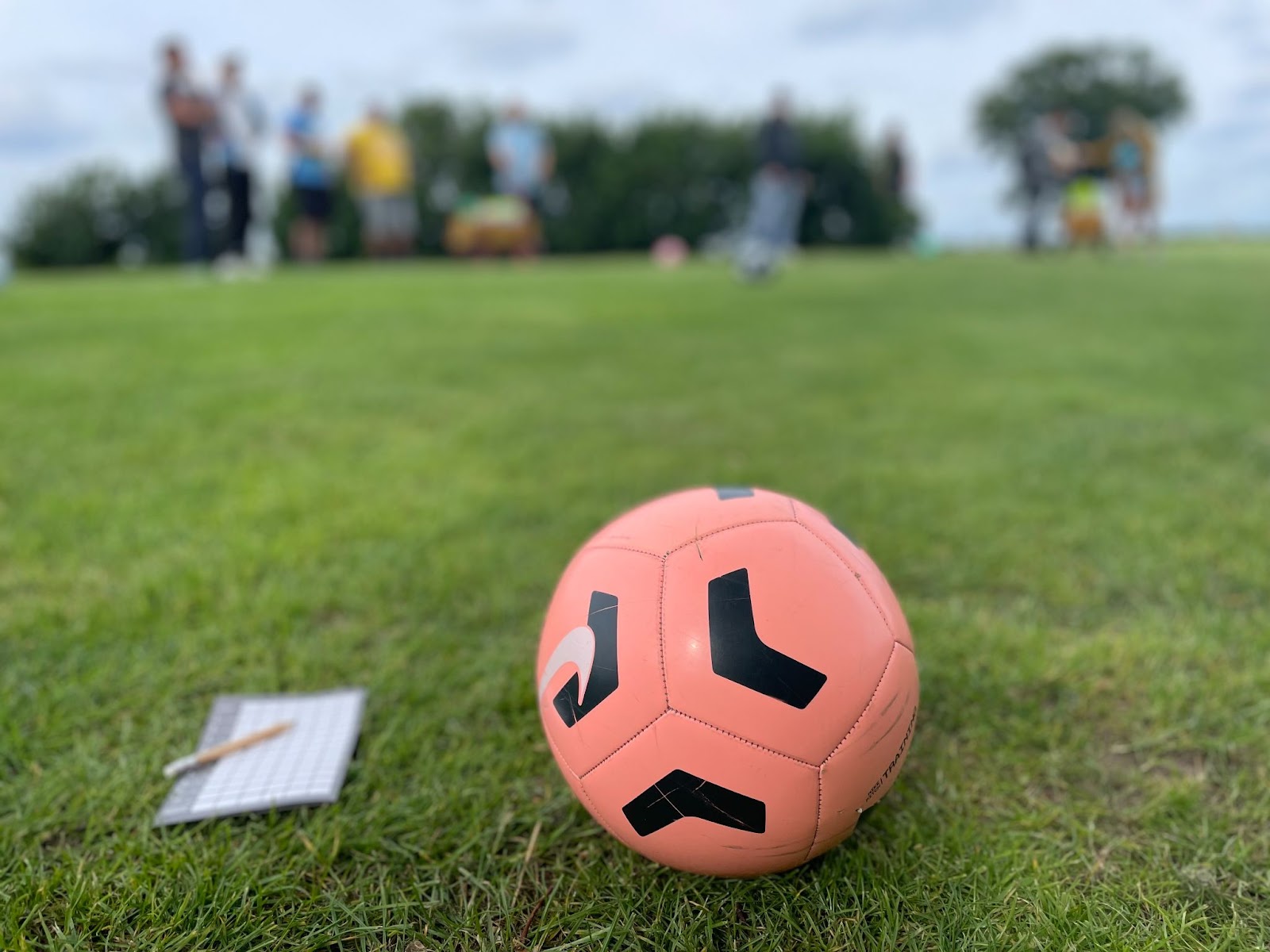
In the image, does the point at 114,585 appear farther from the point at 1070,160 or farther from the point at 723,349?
the point at 1070,160

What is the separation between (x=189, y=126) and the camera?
11.1 metres

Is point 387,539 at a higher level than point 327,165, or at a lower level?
lower

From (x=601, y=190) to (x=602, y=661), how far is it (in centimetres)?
3094

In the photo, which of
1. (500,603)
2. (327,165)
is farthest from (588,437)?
(327,165)

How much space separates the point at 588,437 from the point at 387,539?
1588mm

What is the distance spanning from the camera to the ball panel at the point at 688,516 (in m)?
1.75

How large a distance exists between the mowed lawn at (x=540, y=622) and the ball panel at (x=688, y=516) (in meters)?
0.65

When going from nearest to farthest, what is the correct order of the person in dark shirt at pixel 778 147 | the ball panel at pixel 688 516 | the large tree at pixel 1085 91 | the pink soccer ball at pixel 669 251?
the ball panel at pixel 688 516
the person in dark shirt at pixel 778 147
the pink soccer ball at pixel 669 251
the large tree at pixel 1085 91

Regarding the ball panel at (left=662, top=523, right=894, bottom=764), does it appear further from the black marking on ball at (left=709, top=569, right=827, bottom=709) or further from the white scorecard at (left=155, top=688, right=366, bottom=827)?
the white scorecard at (left=155, top=688, right=366, bottom=827)

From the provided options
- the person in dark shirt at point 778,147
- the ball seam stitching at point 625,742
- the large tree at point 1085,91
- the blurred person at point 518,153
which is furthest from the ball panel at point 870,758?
the large tree at point 1085,91

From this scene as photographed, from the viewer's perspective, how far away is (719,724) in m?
1.52

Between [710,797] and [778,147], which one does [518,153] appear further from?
[710,797]

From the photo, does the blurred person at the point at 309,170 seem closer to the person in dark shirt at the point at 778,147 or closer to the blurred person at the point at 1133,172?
the person in dark shirt at the point at 778,147

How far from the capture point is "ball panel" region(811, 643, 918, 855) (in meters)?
1.56
